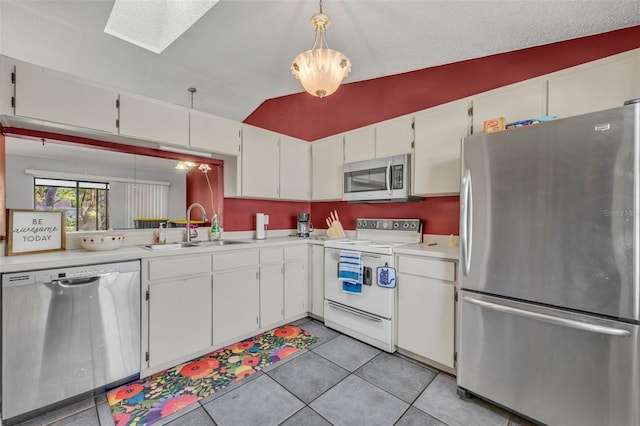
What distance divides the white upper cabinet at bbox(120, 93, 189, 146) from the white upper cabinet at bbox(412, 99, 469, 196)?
223cm

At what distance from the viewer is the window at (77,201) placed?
194cm

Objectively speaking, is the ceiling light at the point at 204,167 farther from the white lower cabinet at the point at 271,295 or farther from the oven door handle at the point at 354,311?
the oven door handle at the point at 354,311

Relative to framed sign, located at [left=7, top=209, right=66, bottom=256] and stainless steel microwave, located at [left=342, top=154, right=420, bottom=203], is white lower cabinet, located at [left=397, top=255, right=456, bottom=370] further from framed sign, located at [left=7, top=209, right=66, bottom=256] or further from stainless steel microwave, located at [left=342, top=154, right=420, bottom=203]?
framed sign, located at [left=7, top=209, right=66, bottom=256]

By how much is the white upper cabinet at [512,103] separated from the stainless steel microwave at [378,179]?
66 centimetres

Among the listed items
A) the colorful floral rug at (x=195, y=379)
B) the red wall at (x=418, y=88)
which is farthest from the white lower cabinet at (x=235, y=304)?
the red wall at (x=418, y=88)

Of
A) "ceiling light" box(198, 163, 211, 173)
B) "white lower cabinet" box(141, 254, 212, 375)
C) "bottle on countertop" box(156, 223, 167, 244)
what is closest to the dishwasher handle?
"white lower cabinet" box(141, 254, 212, 375)

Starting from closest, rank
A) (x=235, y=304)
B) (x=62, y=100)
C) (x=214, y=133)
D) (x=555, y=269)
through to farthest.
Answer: (x=555, y=269)
(x=62, y=100)
(x=235, y=304)
(x=214, y=133)

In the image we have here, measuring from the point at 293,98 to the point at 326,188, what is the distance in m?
1.47

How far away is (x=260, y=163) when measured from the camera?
3.01 meters

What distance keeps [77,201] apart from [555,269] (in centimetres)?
337

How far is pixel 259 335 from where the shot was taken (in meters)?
2.61

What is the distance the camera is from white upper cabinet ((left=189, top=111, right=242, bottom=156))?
2467 mm

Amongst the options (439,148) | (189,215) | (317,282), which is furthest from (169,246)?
(439,148)

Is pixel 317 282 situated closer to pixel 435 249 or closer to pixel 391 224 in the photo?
pixel 391 224
